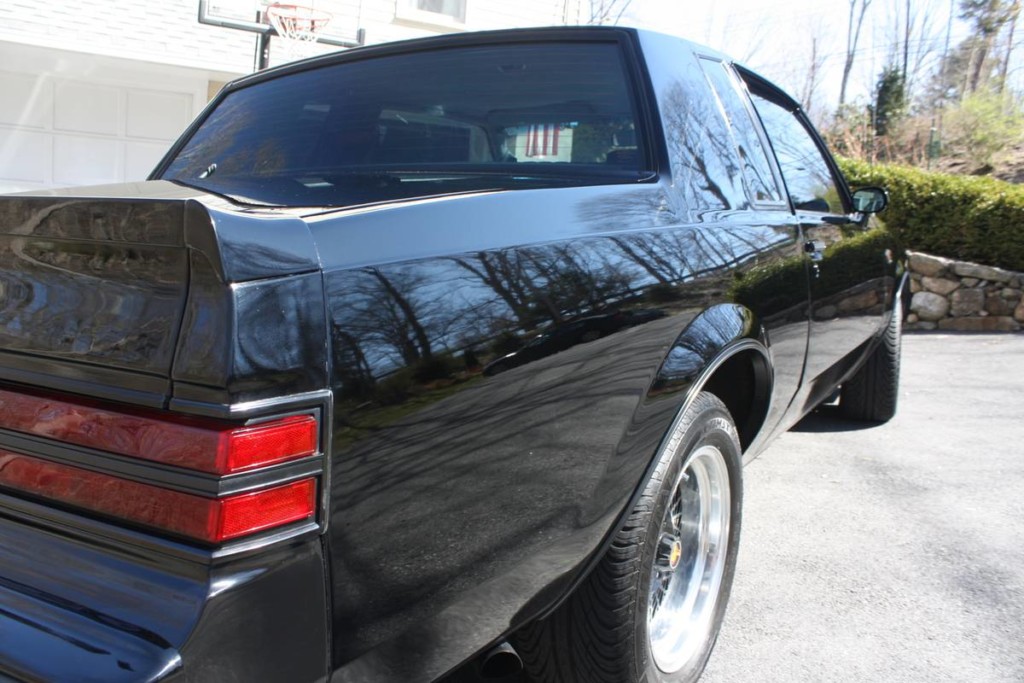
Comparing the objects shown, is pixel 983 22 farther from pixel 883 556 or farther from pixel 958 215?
pixel 883 556

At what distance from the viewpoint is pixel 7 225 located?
148 centimetres

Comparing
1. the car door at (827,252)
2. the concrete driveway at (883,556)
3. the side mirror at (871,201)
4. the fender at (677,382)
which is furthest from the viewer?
the side mirror at (871,201)

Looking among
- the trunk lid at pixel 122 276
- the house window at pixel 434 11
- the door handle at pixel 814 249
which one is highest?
the house window at pixel 434 11

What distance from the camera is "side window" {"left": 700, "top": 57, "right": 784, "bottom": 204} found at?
291 centimetres

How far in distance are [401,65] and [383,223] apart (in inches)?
59.3

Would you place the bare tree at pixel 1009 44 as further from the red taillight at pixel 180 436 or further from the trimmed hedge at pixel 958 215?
→ the red taillight at pixel 180 436

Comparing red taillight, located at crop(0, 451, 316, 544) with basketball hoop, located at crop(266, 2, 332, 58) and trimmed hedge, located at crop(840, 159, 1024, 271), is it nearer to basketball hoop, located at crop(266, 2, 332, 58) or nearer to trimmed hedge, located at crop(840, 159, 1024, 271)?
basketball hoop, located at crop(266, 2, 332, 58)

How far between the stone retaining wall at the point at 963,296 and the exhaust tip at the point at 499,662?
29.2ft

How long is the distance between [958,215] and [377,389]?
33.1 feet

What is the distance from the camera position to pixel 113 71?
980 cm

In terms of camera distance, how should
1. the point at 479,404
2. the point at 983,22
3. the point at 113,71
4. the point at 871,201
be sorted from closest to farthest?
the point at 479,404 → the point at 871,201 → the point at 113,71 → the point at 983,22

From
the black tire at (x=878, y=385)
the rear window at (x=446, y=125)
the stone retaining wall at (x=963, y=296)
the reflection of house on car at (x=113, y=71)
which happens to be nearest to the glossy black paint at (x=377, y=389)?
the rear window at (x=446, y=125)

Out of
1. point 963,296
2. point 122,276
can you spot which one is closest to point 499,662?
point 122,276

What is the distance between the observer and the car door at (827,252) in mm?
3264
